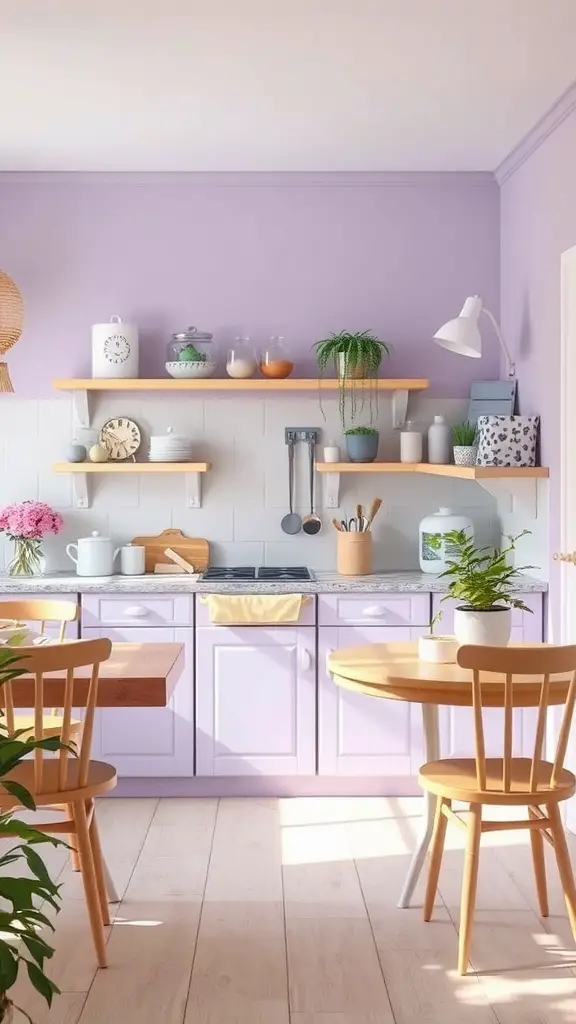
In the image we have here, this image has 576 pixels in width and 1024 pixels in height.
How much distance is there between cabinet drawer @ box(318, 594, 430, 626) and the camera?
479 centimetres

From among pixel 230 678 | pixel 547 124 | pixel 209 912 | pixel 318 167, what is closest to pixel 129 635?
pixel 230 678

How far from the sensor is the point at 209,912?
11.7 feet

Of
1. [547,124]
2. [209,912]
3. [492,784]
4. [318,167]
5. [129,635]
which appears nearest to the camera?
[492,784]

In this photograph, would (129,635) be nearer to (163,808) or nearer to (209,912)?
(163,808)

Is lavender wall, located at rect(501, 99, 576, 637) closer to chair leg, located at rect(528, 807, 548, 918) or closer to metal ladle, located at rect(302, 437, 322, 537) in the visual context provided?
metal ladle, located at rect(302, 437, 322, 537)

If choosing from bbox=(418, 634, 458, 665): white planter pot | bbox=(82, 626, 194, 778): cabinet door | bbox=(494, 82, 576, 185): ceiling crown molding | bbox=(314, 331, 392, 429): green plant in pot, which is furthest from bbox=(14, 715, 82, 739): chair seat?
bbox=(494, 82, 576, 185): ceiling crown molding

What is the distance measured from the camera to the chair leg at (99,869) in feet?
11.2

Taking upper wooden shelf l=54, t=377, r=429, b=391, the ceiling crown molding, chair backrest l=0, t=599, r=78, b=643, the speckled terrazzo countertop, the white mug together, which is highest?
the ceiling crown molding

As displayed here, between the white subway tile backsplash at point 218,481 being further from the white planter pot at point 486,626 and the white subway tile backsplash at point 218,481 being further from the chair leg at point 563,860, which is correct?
the chair leg at point 563,860

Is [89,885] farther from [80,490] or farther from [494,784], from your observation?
[80,490]

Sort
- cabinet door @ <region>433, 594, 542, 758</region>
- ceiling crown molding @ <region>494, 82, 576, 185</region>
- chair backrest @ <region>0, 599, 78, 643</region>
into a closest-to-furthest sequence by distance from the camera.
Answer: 1. chair backrest @ <region>0, 599, 78, 643</region>
2. ceiling crown molding @ <region>494, 82, 576, 185</region>
3. cabinet door @ <region>433, 594, 542, 758</region>

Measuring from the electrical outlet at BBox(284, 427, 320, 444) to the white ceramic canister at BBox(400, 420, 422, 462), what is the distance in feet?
1.33

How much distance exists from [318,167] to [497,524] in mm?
1775

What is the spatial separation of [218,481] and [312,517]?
0.46 m
